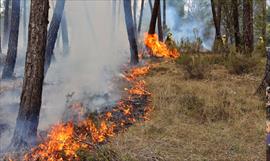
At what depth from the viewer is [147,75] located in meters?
11.7

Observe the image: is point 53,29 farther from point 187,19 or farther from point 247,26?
point 187,19

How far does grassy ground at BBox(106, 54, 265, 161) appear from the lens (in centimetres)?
558

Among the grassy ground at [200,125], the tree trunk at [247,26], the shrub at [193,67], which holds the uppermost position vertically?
the tree trunk at [247,26]

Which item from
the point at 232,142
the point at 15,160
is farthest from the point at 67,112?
the point at 232,142

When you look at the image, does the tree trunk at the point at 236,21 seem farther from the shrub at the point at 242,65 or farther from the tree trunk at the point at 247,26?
the shrub at the point at 242,65

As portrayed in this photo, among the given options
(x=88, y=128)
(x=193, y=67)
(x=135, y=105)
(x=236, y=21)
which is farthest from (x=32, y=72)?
(x=236, y=21)

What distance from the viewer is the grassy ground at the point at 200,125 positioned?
558cm

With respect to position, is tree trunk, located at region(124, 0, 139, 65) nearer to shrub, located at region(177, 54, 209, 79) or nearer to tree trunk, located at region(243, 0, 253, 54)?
shrub, located at region(177, 54, 209, 79)

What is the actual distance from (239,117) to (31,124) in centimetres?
392

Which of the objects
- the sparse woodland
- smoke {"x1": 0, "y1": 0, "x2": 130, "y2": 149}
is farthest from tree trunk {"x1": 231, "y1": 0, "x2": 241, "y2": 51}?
smoke {"x1": 0, "y1": 0, "x2": 130, "y2": 149}

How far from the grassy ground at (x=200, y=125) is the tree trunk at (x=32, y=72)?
1419 mm

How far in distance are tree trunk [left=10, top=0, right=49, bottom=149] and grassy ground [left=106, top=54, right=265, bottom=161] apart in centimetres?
142

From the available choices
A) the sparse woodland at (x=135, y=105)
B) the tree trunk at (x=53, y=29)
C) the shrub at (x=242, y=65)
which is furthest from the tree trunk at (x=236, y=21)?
the tree trunk at (x=53, y=29)

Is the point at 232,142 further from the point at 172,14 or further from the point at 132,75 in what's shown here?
the point at 172,14
